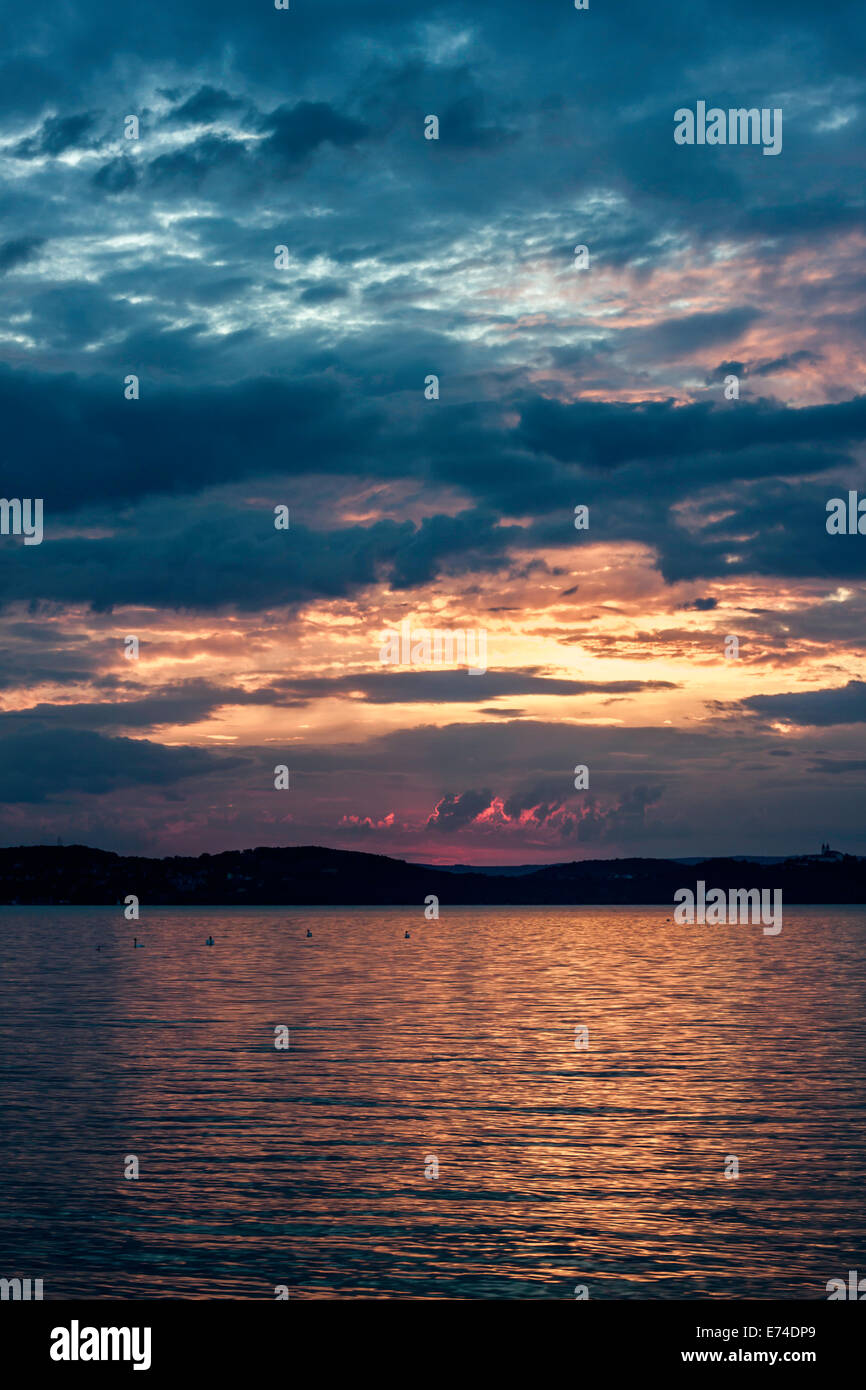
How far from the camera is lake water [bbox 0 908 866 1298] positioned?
30094 millimetres

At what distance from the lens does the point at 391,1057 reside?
68.8 m

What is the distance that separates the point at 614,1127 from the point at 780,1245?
1516cm

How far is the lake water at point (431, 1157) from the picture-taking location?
3009 centimetres

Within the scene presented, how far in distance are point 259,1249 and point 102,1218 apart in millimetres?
5819

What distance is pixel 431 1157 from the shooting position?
4162 centimetres

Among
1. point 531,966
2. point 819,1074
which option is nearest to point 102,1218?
point 819,1074

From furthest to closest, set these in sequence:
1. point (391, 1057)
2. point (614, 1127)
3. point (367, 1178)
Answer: point (391, 1057), point (614, 1127), point (367, 1178)

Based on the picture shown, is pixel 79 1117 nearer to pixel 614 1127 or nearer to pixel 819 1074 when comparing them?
pixel 614 1127

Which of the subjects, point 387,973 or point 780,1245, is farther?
point 387,973

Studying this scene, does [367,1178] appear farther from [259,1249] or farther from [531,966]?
[531,966]
